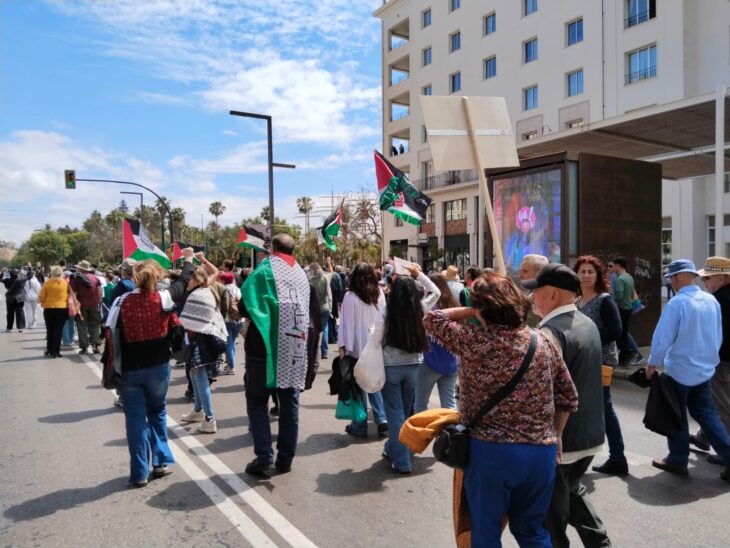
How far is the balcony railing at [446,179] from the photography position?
122 ft

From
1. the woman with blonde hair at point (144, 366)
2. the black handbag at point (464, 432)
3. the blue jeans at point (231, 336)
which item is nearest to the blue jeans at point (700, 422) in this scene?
the black handbag at point (464, 432)

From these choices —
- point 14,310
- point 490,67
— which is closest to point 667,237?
point 490,67

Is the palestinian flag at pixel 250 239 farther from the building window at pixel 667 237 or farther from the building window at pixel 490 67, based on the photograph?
the building window at pixel 490 67

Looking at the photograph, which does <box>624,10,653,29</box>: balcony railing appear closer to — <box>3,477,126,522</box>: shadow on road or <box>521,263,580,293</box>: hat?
<box>521,263,580,293</box>: hat

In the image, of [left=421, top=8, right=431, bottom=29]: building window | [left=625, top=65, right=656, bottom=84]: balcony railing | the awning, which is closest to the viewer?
the awning

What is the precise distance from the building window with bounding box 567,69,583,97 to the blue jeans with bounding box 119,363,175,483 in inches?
1216

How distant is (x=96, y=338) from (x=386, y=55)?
123 feet

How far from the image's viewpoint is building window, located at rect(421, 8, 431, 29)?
136 feet

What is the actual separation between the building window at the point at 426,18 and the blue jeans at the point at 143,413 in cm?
4149

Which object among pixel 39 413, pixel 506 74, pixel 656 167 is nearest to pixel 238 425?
pixel 39 413

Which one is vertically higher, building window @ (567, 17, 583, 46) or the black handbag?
building window @ (567, 17, 583, 46)

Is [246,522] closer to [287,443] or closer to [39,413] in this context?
[287,443]

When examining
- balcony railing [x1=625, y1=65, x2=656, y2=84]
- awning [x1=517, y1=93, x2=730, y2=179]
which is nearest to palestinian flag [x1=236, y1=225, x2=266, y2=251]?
awning [x1=517, y1=93, x2=730, y2=179]

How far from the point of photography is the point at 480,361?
2.61 meters
